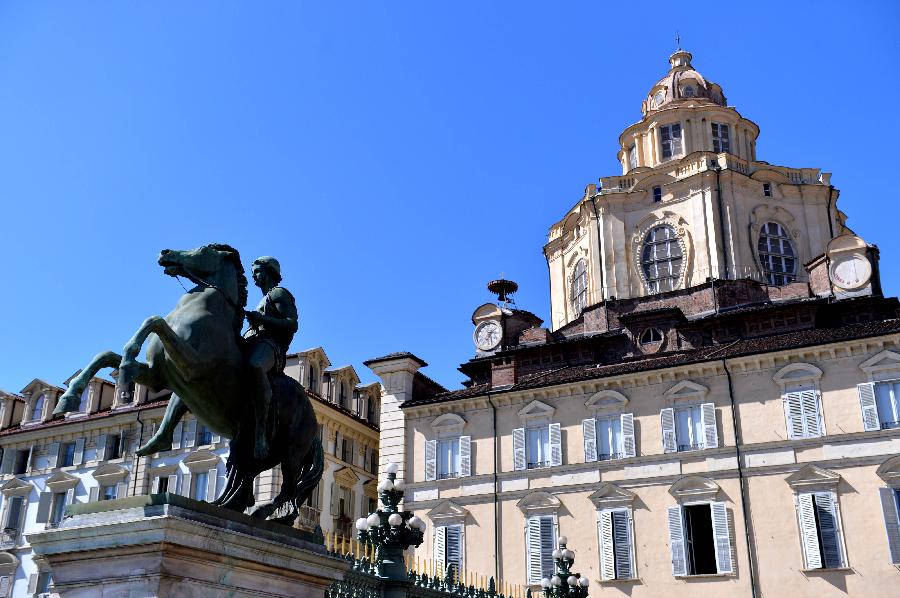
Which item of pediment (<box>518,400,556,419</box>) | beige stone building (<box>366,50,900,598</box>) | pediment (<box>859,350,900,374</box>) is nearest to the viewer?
beige stone building (<box>366,50,900,598</box>)

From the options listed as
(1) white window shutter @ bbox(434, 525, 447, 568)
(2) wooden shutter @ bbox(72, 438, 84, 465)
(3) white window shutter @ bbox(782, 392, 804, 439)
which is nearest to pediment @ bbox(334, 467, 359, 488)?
(1) white window shutter @ bbox(434, 525, 447, 568)

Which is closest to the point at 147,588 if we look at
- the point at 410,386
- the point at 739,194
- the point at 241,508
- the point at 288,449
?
the point at 241,508

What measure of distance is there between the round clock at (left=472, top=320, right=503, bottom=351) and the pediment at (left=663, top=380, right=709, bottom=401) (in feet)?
40.6

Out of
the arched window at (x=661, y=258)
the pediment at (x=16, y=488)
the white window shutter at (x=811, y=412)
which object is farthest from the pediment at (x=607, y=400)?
the pediment at (x=16, y=488)

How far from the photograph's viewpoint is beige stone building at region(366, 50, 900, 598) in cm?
3431

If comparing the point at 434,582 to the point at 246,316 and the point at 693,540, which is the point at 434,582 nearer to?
the point at 246,316

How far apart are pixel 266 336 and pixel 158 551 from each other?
281cm

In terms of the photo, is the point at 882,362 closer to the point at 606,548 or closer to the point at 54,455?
the point at 606,548

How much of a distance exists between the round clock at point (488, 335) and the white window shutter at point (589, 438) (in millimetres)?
10180

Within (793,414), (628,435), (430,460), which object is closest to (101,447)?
(430,460)

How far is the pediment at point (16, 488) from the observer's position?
51562mm

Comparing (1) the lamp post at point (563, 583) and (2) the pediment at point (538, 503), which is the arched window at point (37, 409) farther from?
(1) the lamp post at point (563, 583)

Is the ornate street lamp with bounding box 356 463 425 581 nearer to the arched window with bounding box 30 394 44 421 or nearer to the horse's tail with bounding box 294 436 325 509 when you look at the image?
the horse's tail with bounding box 294 436 325 509

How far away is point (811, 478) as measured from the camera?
34.5 meters
